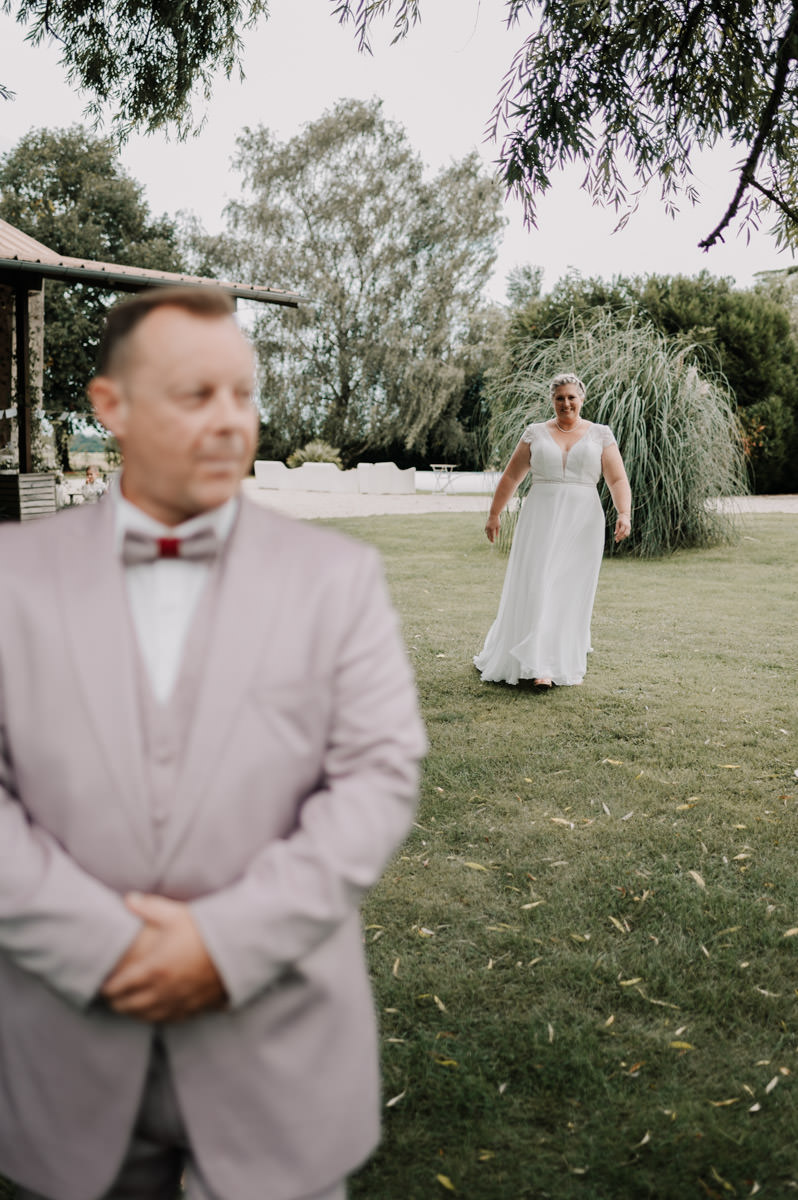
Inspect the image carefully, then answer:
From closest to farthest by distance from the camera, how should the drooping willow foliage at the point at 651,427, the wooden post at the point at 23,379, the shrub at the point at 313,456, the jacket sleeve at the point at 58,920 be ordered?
the jacket sleeve at the point at 58,920 < the wooden post at the point at 23,379 < the drooping willow foliage at the point at 651,427 < the shrub at the point at 313,456

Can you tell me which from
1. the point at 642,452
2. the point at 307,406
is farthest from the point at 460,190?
the point at 642,452

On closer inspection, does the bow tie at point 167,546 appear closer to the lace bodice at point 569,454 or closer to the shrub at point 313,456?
the lace bodice at point 569,454

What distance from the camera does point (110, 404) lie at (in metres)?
1.33

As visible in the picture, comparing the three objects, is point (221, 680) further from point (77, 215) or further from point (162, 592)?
point (77, 215)

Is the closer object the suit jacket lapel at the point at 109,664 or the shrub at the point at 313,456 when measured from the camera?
the suit jacket lapel at the point at 109,664

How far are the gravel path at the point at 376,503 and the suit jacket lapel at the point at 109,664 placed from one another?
1669 cm

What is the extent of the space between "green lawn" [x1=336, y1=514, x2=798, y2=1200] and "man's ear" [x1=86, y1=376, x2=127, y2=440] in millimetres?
1962

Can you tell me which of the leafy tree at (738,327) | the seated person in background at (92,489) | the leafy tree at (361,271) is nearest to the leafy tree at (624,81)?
the seated person in background at (92,489)

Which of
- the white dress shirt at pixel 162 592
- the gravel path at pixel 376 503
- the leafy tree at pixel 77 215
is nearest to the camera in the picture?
the white dress shirt at pixel 162 592

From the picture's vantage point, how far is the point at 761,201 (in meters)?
3.89

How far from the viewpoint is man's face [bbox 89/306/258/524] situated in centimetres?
127

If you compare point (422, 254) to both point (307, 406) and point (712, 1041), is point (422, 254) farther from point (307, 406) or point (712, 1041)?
point (712, 1041)

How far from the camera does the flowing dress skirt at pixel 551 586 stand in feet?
22.7

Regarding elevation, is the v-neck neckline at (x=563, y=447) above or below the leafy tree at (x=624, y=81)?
below
